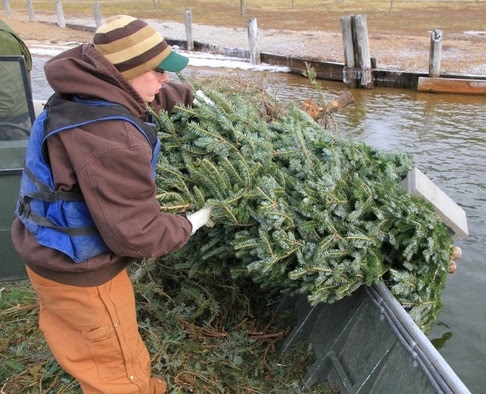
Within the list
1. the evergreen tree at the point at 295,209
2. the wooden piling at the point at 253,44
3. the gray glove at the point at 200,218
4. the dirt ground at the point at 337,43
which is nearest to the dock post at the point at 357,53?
the dirt ground at the point at 337,43

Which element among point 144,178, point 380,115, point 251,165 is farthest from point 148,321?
point 380,115

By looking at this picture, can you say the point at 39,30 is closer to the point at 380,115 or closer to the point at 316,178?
the point at 380,115

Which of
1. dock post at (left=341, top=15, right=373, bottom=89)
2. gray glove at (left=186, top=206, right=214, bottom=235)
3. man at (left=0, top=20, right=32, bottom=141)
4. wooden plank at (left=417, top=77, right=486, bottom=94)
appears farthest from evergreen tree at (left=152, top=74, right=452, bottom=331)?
dock post at (left=341, top=15, right=373, bottom=89)

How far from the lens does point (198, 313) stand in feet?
12.0

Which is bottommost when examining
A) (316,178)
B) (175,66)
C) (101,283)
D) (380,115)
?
(380,115)

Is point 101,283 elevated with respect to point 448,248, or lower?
elevated

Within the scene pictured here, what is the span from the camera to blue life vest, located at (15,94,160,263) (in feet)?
6.97

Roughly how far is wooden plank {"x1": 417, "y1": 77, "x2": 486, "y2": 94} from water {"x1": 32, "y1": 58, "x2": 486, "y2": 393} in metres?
0.18

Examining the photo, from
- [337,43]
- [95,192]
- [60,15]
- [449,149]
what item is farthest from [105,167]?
[60,15]

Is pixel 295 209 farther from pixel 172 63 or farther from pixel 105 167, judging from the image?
pixel 105 167

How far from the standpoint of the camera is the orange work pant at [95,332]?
95.2 inches

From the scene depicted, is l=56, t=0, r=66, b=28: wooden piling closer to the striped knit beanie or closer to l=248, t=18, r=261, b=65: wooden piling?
l=248, t=18, r=261, b=65: wooden piling

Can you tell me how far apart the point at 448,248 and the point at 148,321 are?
82.5 inches

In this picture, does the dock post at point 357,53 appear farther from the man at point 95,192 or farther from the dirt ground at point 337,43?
the man at point 95,192
